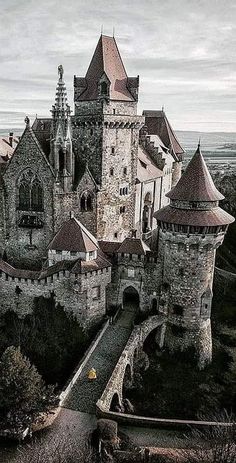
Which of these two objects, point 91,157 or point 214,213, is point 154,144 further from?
point 214,213

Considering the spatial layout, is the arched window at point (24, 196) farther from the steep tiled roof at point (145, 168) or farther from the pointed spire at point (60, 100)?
the steep tiled roof at point (145, 168)

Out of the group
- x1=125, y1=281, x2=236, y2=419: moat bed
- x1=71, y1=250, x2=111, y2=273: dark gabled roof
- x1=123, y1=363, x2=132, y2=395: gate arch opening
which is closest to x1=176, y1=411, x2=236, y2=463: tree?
x1=125, y1=281, x2=236, y2=419: moat bed

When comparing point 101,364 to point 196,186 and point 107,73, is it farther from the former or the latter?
point 107,73

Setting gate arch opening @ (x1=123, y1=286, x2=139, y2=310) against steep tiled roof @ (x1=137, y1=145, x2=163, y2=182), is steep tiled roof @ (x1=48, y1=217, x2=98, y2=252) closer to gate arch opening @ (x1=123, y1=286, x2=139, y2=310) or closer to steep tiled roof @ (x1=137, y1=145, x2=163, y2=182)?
gate arch opening @ (x1=123, y1=286, x2=139, y2=310)

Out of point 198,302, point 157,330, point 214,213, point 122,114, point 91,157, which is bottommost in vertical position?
point 157,330

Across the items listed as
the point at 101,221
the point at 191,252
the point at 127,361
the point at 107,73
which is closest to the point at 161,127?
the point at 107,73

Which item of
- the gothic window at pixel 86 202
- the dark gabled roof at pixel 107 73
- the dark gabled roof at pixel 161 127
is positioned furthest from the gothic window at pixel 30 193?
the dark gabled roof at pixel 161 127

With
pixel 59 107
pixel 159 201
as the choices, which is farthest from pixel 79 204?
pixel 159 201
